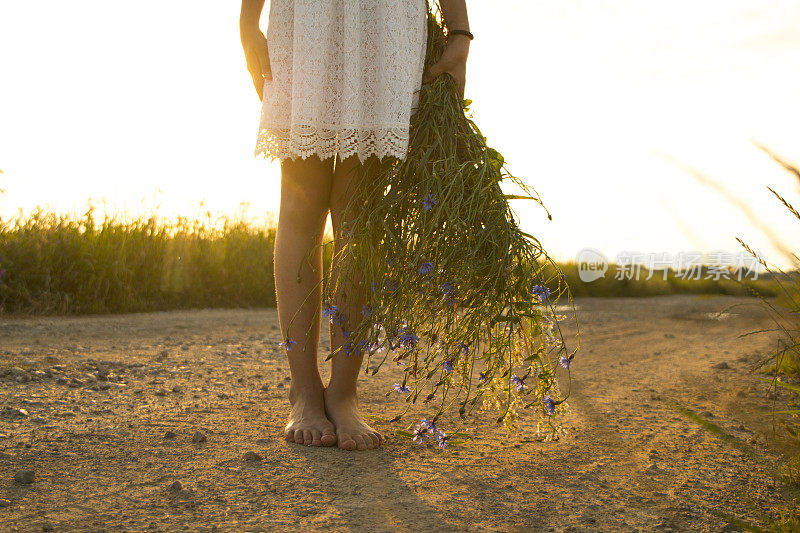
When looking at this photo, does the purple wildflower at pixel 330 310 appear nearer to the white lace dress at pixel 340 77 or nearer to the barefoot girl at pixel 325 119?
the barefoot girl at pixel 325 119

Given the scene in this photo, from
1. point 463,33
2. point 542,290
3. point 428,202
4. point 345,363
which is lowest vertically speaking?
point 345,363

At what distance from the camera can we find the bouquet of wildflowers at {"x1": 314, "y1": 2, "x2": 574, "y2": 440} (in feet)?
6.08

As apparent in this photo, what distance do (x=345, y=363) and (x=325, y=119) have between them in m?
0.78

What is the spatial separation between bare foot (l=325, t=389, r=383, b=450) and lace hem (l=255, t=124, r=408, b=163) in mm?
786

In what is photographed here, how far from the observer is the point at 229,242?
690 centimetres

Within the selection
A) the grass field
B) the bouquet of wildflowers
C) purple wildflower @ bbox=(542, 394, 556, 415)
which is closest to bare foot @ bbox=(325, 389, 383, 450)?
the bouquet of wildflowers

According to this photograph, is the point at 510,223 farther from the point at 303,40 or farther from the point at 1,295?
the point at 1,295

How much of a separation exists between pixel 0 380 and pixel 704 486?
2.62 metres

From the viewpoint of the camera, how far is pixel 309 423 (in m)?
2.05

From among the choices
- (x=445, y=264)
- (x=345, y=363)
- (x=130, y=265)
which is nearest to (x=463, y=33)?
(x=445, y=264)

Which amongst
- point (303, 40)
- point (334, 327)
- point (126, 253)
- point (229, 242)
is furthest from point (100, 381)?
point (229, 242)

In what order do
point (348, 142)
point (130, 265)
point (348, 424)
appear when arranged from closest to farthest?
point (348, 142), point (348, 424), point (130, 265)

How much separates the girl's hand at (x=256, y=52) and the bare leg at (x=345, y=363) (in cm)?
37

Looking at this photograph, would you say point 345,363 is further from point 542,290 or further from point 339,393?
point 542,290
